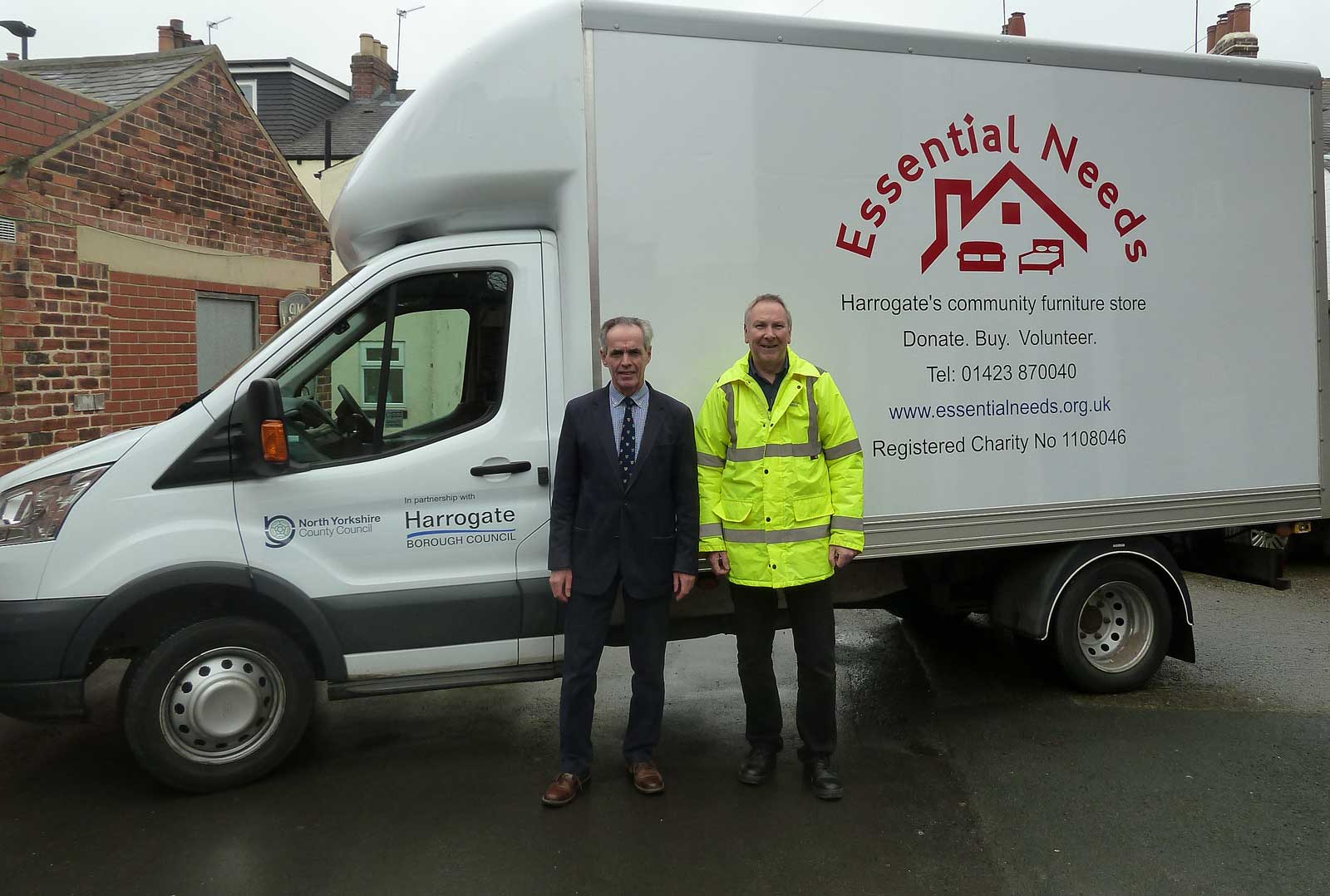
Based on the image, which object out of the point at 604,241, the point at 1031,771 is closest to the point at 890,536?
the point at 1031,771

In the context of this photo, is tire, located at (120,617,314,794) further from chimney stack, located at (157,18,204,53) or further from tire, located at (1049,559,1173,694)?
chimney stack, located at (157,18,204,53)

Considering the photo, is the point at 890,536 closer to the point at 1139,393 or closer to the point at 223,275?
the point at 1139,393

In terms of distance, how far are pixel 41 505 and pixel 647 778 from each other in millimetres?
2592

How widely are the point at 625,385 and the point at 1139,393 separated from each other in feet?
8.40

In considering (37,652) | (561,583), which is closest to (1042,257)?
(561,583)

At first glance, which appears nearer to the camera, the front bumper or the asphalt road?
the asphalt road

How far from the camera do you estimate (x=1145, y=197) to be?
4.80m

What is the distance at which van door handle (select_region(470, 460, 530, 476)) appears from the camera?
13.7 ft

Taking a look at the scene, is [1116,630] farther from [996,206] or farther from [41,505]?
[41,505]

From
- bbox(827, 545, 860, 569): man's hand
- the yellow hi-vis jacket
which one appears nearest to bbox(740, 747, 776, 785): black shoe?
the yellow hi-vis jacket

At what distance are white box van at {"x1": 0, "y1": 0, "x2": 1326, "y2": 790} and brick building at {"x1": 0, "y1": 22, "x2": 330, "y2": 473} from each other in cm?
390

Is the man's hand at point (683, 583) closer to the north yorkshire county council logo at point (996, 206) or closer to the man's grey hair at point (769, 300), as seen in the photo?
the man's grey hair at point (769, 300)

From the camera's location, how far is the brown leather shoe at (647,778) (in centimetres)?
408

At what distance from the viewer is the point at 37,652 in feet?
12.6
